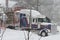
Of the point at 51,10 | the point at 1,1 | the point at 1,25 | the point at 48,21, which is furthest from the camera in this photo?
the point at 51,10

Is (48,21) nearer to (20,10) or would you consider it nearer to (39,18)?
(39,18)

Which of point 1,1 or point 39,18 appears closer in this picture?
point 1,1

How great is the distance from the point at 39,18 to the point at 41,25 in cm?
41

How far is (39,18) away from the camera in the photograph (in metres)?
6.54

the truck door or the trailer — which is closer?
the trailer

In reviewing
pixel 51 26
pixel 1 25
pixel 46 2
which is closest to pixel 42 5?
pixel 46 2

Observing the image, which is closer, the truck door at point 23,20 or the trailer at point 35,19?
the trailer at point 35,19

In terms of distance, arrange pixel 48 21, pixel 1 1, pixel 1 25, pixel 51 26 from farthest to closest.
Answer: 1. pixel 48 21
2. pixel 51 26
3. pixel 1 1
4. pixel 1 25

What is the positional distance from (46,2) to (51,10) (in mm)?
357

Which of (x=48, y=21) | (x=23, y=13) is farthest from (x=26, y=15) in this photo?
(x=48, y=21)

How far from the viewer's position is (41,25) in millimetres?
6203

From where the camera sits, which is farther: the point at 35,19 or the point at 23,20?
the point at 23,20

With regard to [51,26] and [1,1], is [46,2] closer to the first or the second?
[51,26]

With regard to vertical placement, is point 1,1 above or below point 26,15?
above
